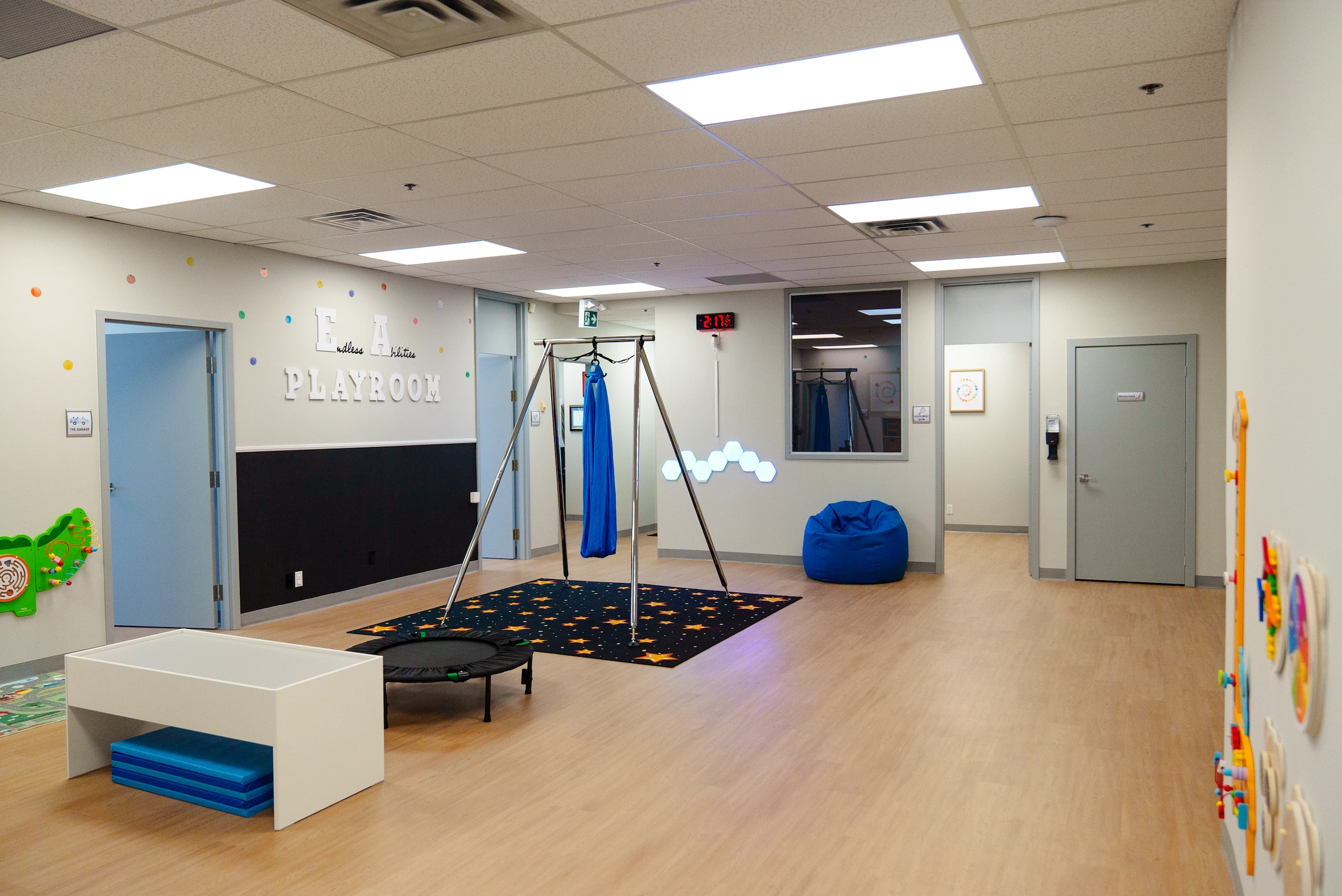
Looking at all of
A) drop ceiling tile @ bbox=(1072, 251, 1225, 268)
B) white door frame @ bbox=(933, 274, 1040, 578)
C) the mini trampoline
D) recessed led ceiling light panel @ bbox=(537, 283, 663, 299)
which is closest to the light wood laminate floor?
the mini trampoline

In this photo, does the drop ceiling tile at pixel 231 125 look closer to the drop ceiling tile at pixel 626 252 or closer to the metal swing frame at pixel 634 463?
the metal swing frame at pixel 634 463

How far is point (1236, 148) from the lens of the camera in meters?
2.76

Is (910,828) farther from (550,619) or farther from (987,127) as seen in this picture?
(550,619)

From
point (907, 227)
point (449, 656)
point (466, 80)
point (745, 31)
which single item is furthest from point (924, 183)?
point (449, 656)

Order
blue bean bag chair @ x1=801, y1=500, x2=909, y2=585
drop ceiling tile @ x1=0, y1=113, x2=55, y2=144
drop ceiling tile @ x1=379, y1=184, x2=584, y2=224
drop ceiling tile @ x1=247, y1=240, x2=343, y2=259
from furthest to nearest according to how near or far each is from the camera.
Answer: blue bean bag chair @ x1=801, y1=500, x2=909, y2=585 < drop ceiling tile @ x1=247, y1=240, x2=343, y2=259 < drop ceiling tile @ x1=379, y1=184, x2=584, y2=224 < drop ceiling tile @ x1=0, y1=113, x2=55, y2=144

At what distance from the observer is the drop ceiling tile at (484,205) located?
496 centimetres

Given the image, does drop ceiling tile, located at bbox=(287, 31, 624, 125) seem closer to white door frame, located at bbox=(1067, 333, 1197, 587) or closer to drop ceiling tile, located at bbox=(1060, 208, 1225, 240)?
drop ceiling tile, located at bbox=(1060, 208, 1225, 240)

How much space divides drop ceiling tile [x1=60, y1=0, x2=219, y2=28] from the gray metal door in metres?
7.15

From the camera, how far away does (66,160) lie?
4.25 metres

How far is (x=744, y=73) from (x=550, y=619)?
4.21m

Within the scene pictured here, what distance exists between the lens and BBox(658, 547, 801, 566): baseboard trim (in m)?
8.98

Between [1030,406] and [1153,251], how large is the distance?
5.49ft

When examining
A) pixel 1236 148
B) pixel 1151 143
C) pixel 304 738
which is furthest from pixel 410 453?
pixel 1236 148

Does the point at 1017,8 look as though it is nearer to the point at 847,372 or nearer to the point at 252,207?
the point at 252,207
